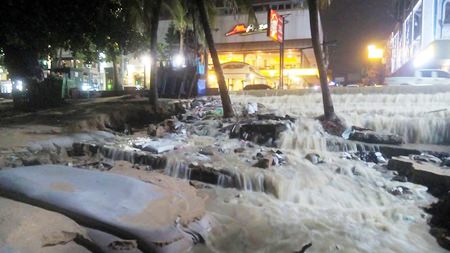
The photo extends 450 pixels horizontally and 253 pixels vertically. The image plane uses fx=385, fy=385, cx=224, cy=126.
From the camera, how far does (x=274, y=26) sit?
31672 millimetres

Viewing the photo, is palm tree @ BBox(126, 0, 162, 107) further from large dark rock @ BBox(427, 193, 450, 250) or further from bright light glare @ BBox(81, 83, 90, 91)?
large dark rock @ BBox(427, 193, 450, 250)

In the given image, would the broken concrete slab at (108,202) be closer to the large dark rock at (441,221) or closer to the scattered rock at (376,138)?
the large dark rock at (441,221)

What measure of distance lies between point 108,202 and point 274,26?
93.6 ft

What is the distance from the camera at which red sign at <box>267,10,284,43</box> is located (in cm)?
3048

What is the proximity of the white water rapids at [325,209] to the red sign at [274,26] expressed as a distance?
1997 cm

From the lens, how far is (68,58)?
42.9 meters

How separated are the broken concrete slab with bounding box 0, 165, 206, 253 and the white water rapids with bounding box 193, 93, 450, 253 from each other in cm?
60

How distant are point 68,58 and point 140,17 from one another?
26379 millimetres

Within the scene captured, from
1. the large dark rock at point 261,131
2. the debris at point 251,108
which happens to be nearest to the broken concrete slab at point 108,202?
the large dark rock at point 261,131

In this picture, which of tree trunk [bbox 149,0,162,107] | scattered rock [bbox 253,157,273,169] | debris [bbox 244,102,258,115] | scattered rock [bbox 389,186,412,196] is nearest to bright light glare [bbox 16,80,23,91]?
tree trunk [bbox 149,0,162,107]

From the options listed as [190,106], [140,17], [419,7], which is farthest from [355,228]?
[419,7]

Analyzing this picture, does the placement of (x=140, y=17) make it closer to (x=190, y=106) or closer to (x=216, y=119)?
(x=190, y=106)

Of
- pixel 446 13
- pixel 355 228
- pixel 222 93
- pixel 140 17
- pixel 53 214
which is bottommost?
pixel 355 228

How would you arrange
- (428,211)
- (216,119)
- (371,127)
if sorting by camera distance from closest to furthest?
(428,211), (371,127), (216,119)
